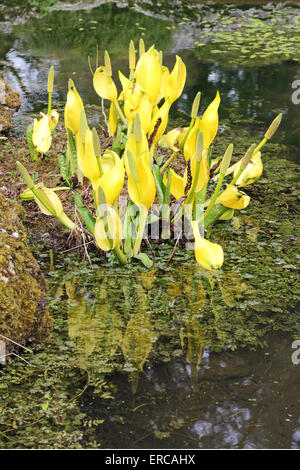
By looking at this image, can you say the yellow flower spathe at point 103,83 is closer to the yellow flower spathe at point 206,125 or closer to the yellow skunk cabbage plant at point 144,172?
the yellow skunk cabbage plant at point 144,172

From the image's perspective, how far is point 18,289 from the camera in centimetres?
204

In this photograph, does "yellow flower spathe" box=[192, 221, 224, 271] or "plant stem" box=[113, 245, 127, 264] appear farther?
"plant stem" box=[113, 245, 127, 264]

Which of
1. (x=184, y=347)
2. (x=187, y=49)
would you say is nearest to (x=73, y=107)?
(x=184, y=347)

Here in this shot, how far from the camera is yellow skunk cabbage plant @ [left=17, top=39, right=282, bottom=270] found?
214 cm

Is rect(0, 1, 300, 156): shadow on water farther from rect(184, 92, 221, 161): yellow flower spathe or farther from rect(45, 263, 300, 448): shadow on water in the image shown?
rect(45, 263, 300, 448): shadow on water

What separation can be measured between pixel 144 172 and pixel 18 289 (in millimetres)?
620

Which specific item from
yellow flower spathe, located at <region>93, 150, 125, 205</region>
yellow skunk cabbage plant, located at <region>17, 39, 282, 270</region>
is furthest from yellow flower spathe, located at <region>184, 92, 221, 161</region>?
yellow flower spathe, located at <region>93, 150, 125, 205</region>

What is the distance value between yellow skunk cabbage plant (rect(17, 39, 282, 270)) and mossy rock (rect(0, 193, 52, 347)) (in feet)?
0.64

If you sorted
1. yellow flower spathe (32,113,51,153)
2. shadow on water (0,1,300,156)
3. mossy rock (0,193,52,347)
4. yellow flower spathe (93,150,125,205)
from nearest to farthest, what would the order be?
1. mossy rock (0,193,52,347)
2. yellow flower spathe (93,150,125,205)
3. yellow flower spathe (32,113,51,153)
4. shadow on water (0,1,300,156)

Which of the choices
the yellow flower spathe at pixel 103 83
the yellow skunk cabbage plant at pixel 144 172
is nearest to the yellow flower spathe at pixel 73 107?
the yellow skunk cabbage plant at pixel 144 172

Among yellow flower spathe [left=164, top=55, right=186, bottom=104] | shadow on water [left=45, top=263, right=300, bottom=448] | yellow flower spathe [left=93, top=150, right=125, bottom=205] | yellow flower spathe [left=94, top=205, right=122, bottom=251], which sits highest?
yellow flower spathe [left=164, top=55, right=186, bottom=104]

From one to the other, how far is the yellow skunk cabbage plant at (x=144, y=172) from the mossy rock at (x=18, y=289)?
0.20 meters
